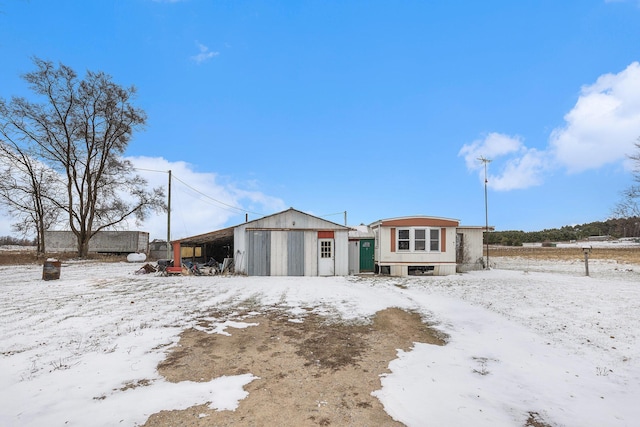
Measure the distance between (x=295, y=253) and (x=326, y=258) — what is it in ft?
5.95

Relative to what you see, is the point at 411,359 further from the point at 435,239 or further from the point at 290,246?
the point at 435,239

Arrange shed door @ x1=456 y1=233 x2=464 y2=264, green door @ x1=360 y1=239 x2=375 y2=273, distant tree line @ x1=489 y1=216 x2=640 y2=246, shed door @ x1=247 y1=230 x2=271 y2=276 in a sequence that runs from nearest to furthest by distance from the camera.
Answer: shed door @ x1=247 y1=230 x2=271 y2=276, green door @ x1=360 y1=239 x2=375 y2=273, shed door @ x1=456 y1=233 x2=464 y2=264, distant tree line @ x1=489 y1=216 x2=640 y2=246

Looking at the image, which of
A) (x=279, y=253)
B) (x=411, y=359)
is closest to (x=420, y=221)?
(x=279, y=253)

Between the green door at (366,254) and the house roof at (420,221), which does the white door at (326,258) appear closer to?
the green door at (366,254)

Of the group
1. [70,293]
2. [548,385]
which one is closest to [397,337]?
[548,385]

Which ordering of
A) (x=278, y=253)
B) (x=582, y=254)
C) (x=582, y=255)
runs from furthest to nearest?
(x=582, y=254), (x=582, y=255), (x=278, y=253)

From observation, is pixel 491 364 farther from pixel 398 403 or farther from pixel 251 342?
pixel 251 342

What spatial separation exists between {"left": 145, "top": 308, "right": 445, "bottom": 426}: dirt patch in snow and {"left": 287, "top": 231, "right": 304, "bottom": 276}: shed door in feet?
32.0

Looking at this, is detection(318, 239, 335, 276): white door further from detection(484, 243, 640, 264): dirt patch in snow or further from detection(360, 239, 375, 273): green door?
detection(484, 243, 640, 264): dirt patch in snow

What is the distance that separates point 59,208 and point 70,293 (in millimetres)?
24232

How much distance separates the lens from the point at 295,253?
18031 mm

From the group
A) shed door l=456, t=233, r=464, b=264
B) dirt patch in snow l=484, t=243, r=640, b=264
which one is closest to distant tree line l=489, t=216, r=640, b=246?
dirt patch in snow l=484, t=243, r=640, b=264

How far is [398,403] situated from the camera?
12.4 feet

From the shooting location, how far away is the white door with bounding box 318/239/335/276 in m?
18.0
